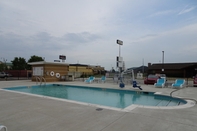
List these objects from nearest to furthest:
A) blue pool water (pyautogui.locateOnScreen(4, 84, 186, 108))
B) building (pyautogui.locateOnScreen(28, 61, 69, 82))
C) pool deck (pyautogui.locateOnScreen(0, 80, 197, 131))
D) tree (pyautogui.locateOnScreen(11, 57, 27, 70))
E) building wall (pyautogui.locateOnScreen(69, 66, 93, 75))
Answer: pool deck (pyautogui.locateOnScreen(0, 80, 197, 131)) → blue pool water (pyautogui.locateOnScreen(4, 84, 186, 108)) → building (pyautogui.locateOnScreen(28, 61, 69, 82)) → building wall (pyautogui.locateOnScreen(69, 66, 93, 75)) → tree (pyautogui.locateOnScreen(11, 57, 27, 70))

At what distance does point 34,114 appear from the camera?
4.29 meters

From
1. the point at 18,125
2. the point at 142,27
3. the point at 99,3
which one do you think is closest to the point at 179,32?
the point at 142,27

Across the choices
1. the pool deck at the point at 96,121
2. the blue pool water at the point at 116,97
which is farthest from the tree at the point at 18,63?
the pool deck at the point at 96,121

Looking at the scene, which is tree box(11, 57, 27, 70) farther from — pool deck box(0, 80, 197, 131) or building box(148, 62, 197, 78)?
pool deck box(0, 80, 197, 131)

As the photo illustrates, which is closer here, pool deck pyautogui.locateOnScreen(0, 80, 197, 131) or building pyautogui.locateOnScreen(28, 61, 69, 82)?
pool deck pyautogui.locateOnScreen(0, 80, 197, 131)

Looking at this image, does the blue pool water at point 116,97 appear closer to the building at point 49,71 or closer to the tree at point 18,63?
the building at point 49,71

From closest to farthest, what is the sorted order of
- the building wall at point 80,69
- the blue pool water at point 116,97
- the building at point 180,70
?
1. the blue pool water at point 116,97
2. the building at point 180,70
3. the building wall at point 80,69

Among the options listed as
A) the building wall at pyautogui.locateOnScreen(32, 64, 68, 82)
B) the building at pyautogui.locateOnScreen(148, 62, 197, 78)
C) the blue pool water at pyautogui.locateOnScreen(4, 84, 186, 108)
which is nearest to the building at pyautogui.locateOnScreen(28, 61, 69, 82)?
the building wall at pyautogui.locateOnScreen(32, 64, 68, 82)

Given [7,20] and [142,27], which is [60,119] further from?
[142,27]

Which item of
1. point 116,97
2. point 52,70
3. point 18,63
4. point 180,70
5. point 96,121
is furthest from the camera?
point 18,63

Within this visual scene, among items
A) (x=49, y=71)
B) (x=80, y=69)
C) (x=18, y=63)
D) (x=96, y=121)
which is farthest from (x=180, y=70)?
(x=18, y=63)

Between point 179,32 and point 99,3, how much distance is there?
A: 29.9 feet

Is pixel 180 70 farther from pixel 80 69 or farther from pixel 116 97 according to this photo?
pixel 116 97

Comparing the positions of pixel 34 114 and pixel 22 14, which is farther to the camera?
pixel 22 14
